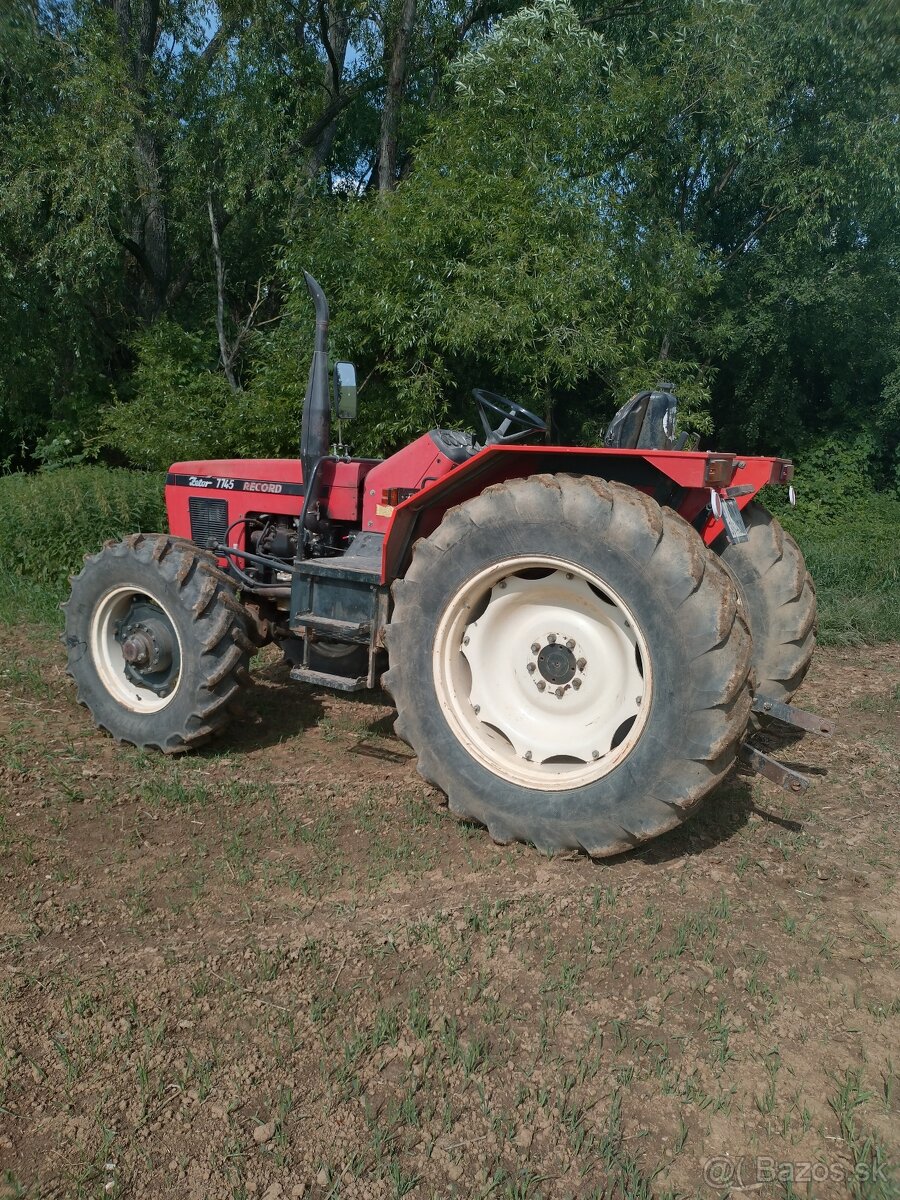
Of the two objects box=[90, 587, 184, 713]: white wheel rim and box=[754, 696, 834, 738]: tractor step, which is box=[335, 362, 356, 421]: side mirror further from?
box=[754, 696, 834, 738]: tractor step

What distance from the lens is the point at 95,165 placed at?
10414 mm

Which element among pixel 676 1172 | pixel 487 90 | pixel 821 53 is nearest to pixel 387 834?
pixel 676 1172

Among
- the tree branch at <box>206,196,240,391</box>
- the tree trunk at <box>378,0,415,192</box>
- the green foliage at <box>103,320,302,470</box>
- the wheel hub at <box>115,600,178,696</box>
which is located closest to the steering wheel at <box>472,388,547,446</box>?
the wheel hub at <box>115,600,178,696</box>

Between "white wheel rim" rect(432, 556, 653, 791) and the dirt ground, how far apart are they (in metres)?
0.38

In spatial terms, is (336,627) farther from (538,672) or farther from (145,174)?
(145,174)

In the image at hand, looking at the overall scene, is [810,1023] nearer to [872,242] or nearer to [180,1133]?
[180,1133]

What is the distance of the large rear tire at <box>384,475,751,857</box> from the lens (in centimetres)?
321

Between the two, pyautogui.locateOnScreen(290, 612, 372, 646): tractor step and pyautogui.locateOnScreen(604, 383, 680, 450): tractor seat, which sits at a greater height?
pyautogui.locateOnScreen(604, 383, 680, 450): tractor seat

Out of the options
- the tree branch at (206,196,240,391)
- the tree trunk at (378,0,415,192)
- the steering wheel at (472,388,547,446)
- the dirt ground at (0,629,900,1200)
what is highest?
the tree trunk at (378,0,415,192)

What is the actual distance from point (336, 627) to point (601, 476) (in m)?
1.42

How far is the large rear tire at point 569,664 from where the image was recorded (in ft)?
10.5

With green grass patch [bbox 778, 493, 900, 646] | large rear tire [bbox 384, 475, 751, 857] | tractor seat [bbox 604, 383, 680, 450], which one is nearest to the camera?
large rear tire [bbox 384, 475, 751, 857]

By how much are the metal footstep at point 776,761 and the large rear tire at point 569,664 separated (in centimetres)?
36

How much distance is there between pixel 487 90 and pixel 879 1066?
10467 mm
